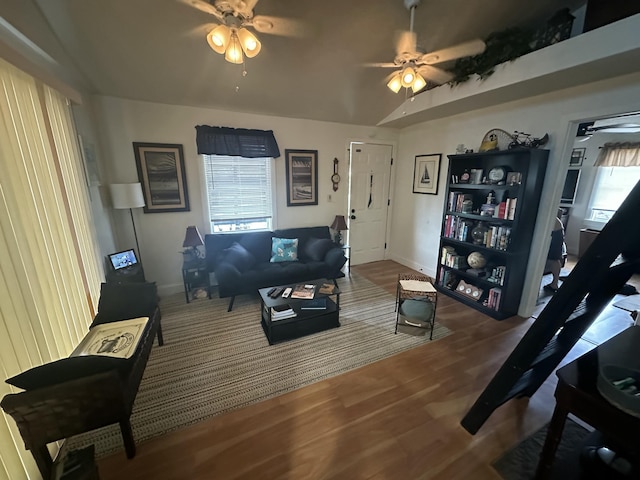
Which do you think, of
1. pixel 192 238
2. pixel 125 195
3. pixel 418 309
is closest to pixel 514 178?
pixel 418 309

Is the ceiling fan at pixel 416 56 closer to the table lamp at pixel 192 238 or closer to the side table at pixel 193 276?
the table lamp at pixel 192 238

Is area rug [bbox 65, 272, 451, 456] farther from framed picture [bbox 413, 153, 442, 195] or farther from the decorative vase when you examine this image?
A: framed picture [bbox 413, 153, 442, 195]

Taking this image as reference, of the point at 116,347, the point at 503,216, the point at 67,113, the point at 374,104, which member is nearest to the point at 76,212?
the point at 67,113

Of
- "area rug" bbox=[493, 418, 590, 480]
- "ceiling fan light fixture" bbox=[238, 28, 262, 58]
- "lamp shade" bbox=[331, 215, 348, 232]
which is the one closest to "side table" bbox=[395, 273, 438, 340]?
"area rug" bbox=[493, 418, 590, 480]

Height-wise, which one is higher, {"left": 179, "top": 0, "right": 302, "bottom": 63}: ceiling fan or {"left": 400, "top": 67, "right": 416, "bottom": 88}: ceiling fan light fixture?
{"left": 179, "top": 0, "right": 302, "bottom": 63}: ceiling fan

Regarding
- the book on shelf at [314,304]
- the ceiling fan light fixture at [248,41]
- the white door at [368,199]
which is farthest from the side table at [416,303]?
the ceiling fan light fixture at [248,41]

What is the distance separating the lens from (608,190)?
482 centimetres

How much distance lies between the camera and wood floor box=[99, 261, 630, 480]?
1.41 m

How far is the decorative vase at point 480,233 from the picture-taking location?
2985 mm

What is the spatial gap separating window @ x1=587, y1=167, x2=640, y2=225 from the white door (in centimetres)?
420

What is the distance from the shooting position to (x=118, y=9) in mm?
1894

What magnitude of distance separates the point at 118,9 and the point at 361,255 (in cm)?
421

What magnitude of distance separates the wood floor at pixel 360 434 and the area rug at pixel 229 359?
0.37ft

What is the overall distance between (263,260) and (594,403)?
3320mm
